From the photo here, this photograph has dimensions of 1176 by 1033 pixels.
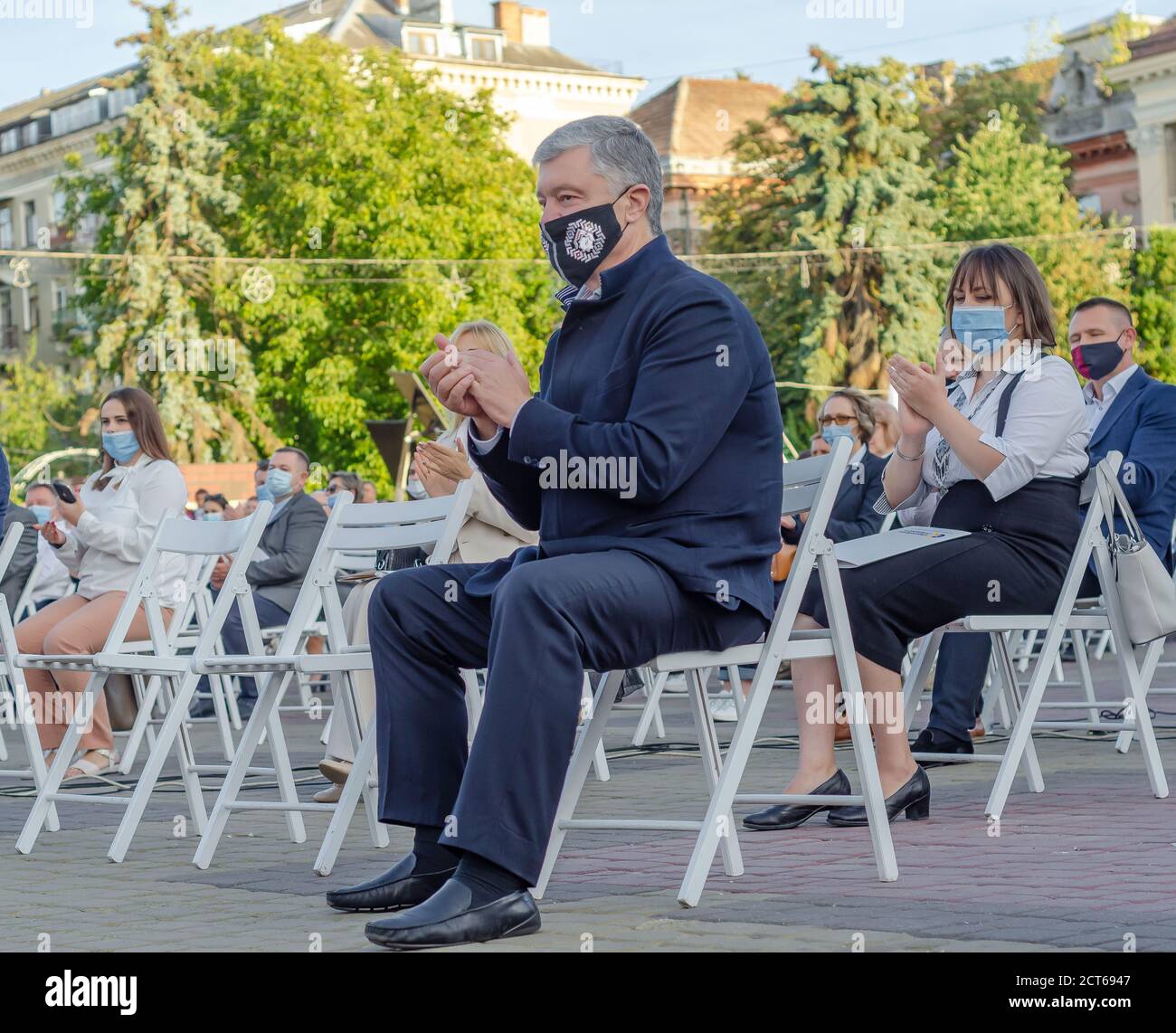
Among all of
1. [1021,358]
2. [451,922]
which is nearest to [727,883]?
[451,922]

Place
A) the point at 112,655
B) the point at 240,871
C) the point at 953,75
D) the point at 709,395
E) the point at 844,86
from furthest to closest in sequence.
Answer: the point at 953,75 → the point at 844,86 → the point at 112,655 → the point at 240,871 → the point at 709,395

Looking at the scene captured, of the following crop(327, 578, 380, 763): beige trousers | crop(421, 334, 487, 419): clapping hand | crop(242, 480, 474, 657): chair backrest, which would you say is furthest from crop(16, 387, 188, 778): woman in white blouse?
crop(421, 334, 487, 419): clapping hand

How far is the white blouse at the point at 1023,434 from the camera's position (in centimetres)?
676

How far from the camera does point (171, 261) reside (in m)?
45.1

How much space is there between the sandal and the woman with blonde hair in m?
1.56

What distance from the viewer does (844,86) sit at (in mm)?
44500

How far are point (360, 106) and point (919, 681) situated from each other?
133 feet

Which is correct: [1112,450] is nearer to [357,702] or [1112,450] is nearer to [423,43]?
[357,702]

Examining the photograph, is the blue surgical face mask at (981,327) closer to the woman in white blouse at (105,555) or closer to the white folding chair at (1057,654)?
the white folding chair at (1057,654)

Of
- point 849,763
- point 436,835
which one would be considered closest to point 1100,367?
point 849,763

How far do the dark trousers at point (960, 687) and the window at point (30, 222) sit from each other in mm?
70533

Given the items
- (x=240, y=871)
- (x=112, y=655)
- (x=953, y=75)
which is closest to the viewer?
(x=240, y=871)

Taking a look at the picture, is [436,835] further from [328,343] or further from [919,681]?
[328,343]

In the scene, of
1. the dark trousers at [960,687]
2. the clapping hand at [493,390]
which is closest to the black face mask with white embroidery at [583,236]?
the clapping hand at [493,390]
